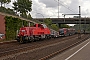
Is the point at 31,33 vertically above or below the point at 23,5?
below

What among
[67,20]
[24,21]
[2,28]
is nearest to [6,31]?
[2,28]

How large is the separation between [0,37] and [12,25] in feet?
24.3

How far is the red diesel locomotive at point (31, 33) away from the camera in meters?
36.0

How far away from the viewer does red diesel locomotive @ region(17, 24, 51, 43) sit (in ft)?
118

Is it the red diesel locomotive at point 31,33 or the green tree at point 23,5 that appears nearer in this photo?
the red diesel locomotive at point 31,33

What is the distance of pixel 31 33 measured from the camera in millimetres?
38469

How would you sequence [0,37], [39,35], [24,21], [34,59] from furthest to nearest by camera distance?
1. [24,21]
2. [39,35]
3. [0,37]
4. [34,59]

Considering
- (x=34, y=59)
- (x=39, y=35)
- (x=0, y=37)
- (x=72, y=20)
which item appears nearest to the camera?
(x=34, y=59)

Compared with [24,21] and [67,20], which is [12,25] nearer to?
[24,21]

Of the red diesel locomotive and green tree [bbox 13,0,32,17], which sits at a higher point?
green tree [bbox 13,0,32,17]

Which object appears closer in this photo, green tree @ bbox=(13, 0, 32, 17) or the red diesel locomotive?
the red diesel locomotive

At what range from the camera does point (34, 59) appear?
1569cm

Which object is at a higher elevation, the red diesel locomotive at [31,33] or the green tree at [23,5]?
the green tree at [23,5]

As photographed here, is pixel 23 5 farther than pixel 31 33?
Yes
